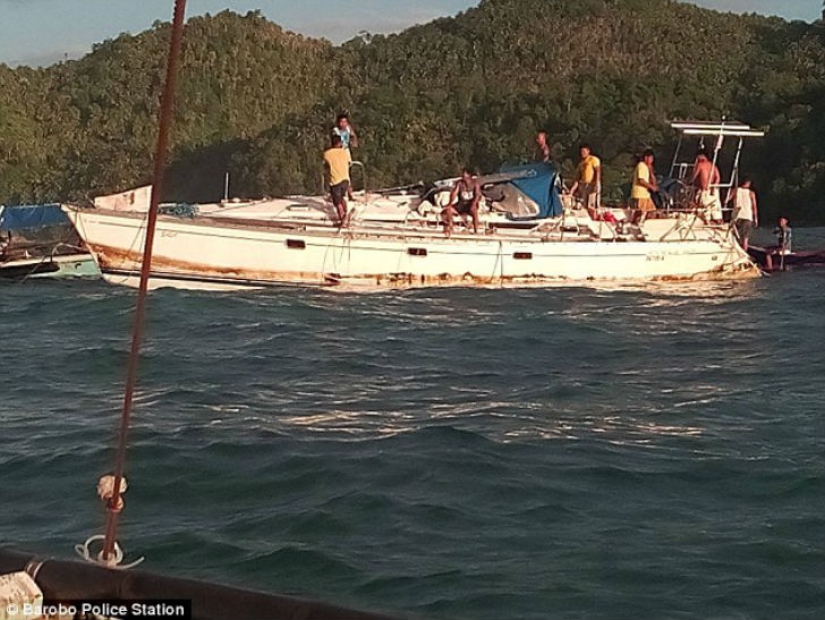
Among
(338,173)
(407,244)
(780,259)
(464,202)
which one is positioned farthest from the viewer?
(780,259)

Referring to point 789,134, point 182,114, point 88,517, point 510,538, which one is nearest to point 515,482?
point 510,538

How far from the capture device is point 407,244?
76.1ft

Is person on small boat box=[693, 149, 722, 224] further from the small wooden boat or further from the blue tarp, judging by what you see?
the blue tarp

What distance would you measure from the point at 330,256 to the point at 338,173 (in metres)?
1.32

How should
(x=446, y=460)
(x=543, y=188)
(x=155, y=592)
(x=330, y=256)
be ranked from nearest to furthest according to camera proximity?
(x=155, y=592)
(x=446, y=460)
(x=330, y=256)
(x=543, y=188)

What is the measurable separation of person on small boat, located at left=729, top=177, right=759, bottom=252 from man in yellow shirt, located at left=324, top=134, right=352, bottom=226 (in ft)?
24.0

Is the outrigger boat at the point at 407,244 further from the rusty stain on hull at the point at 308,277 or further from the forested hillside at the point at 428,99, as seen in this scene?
the forested hillside at the point at 428,99

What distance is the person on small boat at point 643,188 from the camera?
2495cm

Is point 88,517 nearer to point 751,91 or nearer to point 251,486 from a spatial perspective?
point 251,486

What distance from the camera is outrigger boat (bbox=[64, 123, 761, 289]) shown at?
22672 mm

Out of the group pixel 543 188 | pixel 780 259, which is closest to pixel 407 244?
pixel 543 188

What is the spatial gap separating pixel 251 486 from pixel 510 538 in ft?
6.77

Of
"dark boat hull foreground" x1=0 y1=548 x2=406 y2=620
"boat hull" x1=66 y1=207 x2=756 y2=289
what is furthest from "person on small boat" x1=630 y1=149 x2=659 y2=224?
"dark boat hull foreground" x1=0 y1=548 x2=406 y2=620

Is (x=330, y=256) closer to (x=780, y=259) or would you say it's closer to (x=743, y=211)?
(x=743, y=211)
